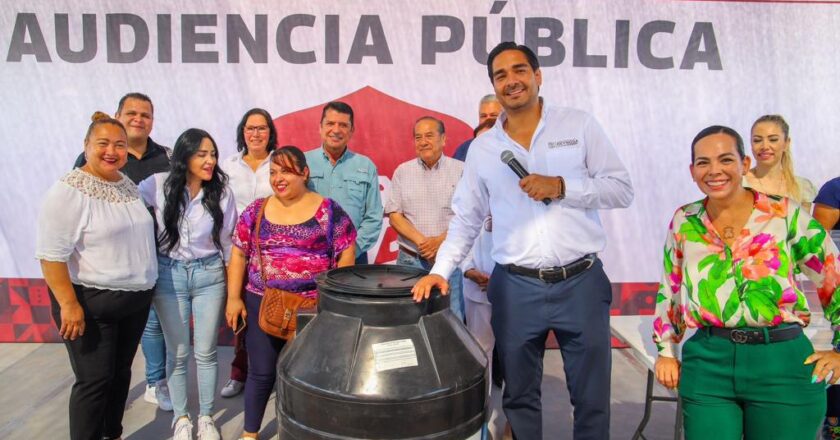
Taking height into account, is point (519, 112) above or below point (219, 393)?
above

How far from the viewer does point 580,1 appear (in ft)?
13.8

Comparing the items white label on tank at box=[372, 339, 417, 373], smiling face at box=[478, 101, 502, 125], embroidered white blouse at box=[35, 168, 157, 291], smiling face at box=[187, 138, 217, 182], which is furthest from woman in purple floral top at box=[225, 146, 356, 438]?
smiling face at box=[478, 101, 502, 125]

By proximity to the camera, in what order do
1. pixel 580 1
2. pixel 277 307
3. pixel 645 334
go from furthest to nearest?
pixel 580 1, pixel 645 334, pixel 277 307

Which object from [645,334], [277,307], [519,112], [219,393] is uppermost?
[519,112]

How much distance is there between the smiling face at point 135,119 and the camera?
3340mm

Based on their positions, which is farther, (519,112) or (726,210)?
(519,112)

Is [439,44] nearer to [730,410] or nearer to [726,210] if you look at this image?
[726,210]

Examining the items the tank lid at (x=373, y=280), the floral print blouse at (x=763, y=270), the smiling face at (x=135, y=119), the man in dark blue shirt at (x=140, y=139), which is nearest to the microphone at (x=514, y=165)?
the tank lid at (x=373, y=280)

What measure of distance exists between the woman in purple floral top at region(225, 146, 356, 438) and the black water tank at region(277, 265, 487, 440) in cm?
75

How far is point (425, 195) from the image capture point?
355 cm

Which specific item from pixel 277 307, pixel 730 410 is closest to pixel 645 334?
pixel 730 410

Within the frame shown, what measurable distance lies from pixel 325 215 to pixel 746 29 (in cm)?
340

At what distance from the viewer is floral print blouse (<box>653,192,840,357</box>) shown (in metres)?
1.77

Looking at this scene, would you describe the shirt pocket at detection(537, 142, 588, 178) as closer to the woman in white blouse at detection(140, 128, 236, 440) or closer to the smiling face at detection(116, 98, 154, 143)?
the woman in white blouse at detection(140, 128, 236, 440)
